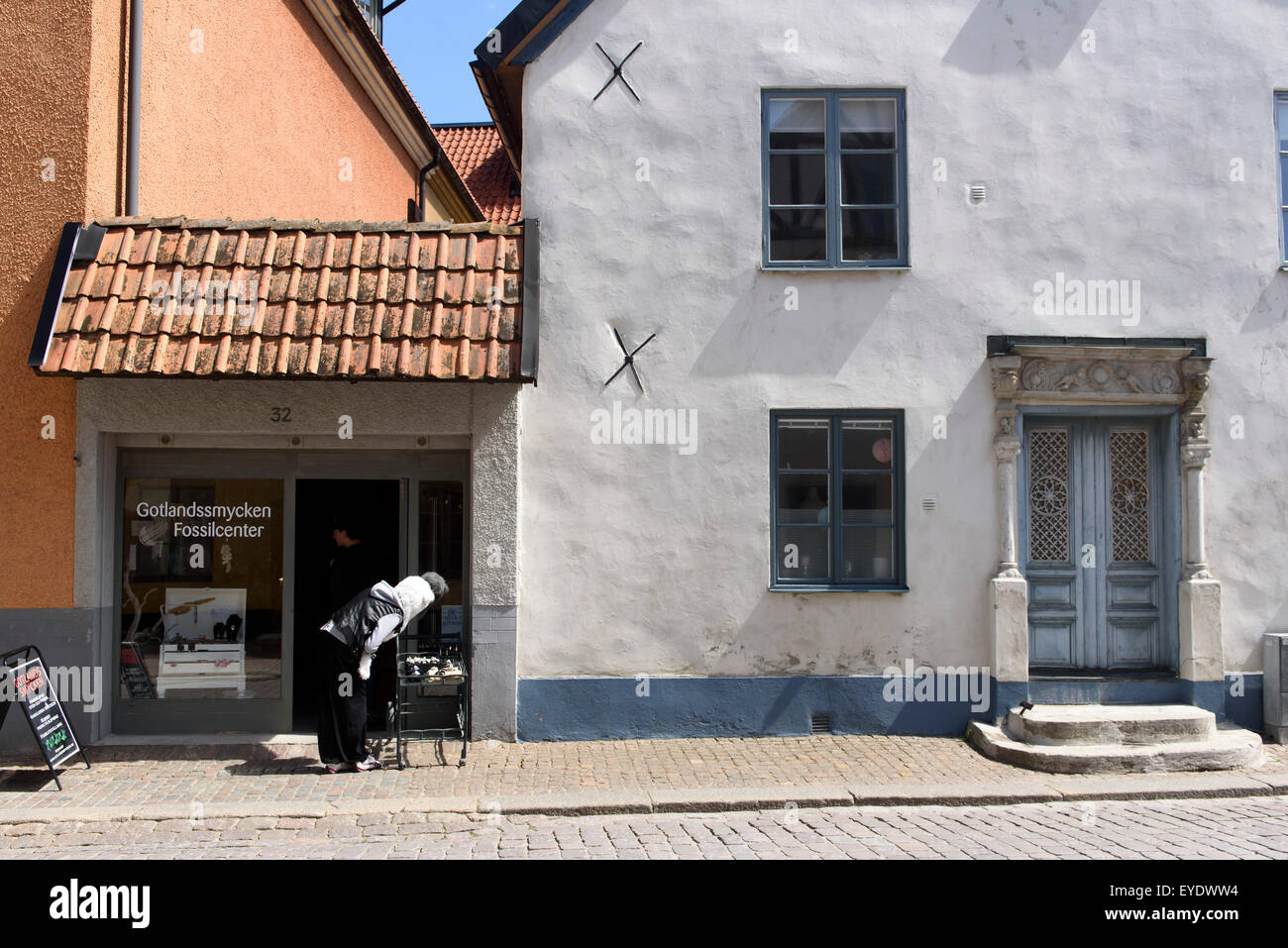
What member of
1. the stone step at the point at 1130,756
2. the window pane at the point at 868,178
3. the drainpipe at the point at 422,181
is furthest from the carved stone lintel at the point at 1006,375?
the drainpipe at the point at 422,181

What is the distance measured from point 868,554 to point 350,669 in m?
4.48

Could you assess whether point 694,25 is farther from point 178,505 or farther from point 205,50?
point 178,505

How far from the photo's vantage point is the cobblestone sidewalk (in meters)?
7.27

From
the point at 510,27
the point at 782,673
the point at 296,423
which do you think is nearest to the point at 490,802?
the point at 782,673

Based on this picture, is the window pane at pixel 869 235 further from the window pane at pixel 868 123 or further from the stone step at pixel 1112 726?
the stone step at pixel 1112 726

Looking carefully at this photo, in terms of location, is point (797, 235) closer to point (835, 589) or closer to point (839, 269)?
point (839, 269)

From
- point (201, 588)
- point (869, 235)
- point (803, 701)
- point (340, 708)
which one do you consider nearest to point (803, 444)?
point (869, 235)

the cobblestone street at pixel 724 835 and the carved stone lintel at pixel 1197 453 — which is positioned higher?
the carved stone lintel at pixel 1197 453

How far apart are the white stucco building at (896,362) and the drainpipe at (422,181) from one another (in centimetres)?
899

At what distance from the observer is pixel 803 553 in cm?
918

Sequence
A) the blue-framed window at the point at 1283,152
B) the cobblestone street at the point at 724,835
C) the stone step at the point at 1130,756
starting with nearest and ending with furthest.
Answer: the cobblestone street at the point at 724,835, the stone step at the point at 1130,756, the blue-framed window at the point at 1283,152

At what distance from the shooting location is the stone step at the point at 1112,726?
27.3ft

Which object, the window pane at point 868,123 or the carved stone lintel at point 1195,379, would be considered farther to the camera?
the window pane at point 868,123

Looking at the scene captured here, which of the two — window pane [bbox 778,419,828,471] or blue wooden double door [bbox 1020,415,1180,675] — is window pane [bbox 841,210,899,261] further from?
blue wooden double door [bbox 1020,415,1180,675]
